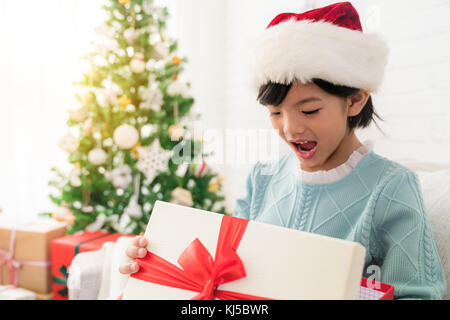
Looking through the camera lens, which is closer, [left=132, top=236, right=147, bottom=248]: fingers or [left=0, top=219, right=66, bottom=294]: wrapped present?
[left=132, top=236, right=147, bottom=248]: fingers

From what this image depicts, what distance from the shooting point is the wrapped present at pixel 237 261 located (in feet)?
1.57

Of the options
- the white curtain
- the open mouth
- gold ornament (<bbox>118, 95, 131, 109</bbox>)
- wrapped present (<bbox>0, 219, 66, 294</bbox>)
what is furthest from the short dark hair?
the white curtain

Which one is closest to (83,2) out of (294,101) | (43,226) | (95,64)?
(95,64)

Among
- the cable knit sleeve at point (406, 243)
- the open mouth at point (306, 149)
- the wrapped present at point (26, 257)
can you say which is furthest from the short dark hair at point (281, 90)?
the wrapped present at point (26, 257)

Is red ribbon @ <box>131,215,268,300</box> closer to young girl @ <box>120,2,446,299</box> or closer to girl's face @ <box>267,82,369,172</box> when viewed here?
young girl @ <box>120,2,446,299</box>

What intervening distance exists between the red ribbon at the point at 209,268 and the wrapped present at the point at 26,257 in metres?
1.16

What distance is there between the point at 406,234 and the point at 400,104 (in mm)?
676

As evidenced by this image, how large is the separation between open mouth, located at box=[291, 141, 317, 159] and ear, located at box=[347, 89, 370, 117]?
0.11 m

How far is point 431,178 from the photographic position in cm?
89

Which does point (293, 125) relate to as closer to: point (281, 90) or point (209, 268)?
point (281, 90)

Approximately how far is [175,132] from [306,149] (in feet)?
3.19

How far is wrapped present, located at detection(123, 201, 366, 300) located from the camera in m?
0.48

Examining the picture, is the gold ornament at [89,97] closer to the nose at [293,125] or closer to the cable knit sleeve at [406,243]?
the nose at [293,125]

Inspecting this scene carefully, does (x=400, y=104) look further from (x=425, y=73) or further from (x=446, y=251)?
(x=446, y=251)
